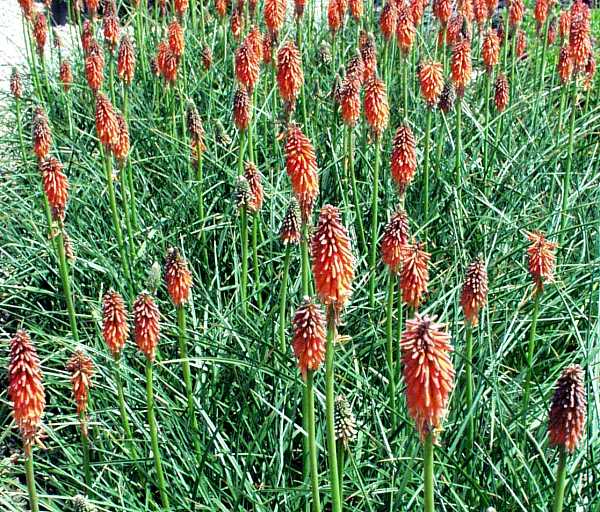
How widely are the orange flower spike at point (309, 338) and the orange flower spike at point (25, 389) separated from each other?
860 millimetres

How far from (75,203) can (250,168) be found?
182cm

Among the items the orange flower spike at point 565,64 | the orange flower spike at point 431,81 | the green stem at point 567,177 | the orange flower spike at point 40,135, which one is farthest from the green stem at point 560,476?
the orange flower spike at point 565,64

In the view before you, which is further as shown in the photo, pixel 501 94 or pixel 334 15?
pixel 334 15

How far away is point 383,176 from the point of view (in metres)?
5.73

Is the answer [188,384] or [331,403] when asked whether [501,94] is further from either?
[331,403]

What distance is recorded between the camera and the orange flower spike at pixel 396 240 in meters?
3.53

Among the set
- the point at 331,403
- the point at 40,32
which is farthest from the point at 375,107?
the point at 40,32

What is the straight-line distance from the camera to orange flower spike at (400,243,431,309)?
3.49 m

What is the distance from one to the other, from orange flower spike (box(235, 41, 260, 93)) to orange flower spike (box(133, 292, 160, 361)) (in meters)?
1.98

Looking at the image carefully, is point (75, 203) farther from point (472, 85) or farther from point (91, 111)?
point (472, 85)

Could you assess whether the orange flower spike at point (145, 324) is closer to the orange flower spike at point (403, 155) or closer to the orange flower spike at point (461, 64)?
the orange flower spike at point (403, 155)

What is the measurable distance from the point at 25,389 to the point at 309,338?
937mm

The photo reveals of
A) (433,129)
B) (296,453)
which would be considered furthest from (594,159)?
(296,453)

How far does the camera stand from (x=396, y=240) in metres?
3.53
